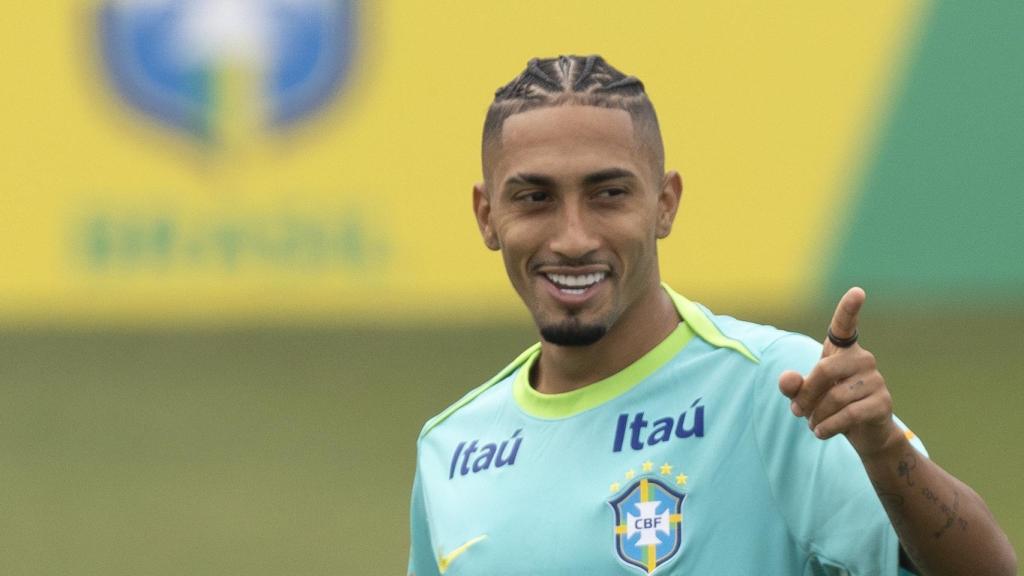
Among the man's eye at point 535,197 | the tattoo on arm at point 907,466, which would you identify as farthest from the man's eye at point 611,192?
the tattoo on arm at point 907,466

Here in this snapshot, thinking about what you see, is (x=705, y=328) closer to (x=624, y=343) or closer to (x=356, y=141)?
(x=624, y=343)

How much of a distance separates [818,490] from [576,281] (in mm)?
614

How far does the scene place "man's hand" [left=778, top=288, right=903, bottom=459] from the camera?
3.04 metres

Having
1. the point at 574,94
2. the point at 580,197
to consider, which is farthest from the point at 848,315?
the point at 574,94

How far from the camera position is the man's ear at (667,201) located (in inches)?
150

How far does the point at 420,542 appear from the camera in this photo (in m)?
4.14

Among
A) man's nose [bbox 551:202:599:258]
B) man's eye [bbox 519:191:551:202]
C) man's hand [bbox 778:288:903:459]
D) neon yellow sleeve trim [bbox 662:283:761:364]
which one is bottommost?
neon yellow sleeve trim [bbox 662:283:761:364]

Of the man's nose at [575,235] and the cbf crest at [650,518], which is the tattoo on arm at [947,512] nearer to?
the cbf crest at [650,518]

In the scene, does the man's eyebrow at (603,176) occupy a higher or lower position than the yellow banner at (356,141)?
higher

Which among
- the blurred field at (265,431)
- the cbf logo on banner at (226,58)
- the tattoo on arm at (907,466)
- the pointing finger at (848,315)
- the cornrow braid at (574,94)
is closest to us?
the pointing finger at (848,315)

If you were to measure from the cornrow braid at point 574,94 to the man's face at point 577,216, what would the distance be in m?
0.03

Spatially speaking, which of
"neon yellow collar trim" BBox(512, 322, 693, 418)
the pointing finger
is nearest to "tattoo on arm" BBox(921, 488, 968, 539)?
the pointing finger

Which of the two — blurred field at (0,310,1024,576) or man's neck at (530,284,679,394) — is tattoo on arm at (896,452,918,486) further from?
blurred field at (0,310,1024,576)

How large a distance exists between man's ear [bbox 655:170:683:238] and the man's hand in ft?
2.56
